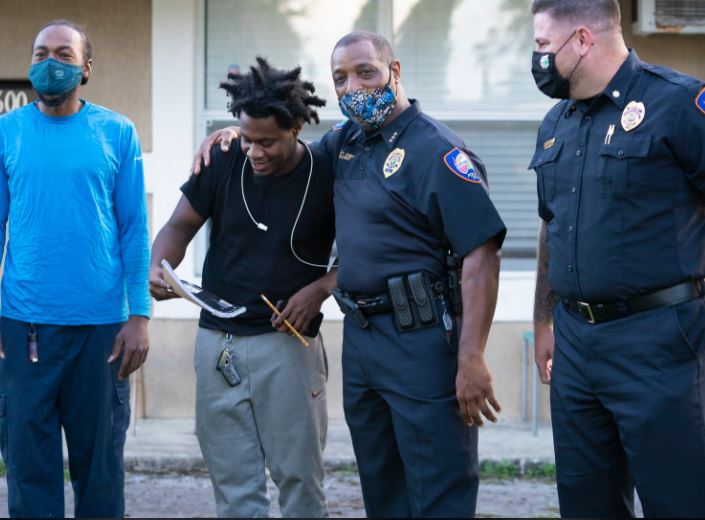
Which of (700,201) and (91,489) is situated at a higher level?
(700,201)

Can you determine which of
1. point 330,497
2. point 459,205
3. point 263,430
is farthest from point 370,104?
point 330,497

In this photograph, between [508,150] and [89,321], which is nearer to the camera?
[89,321]

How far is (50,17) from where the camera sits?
717 cm

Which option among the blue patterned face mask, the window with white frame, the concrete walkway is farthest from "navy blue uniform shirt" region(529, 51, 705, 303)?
the window with white frame

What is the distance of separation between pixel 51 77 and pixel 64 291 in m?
0.84

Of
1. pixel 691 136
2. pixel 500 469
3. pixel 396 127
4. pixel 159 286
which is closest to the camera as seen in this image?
pixel 691 136

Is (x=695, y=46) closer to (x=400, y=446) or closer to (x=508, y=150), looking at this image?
(x=508, y=150)

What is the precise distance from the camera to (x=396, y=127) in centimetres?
411

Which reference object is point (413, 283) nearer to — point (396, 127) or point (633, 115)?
point (396, 127)

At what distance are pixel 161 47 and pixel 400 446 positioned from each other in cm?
398

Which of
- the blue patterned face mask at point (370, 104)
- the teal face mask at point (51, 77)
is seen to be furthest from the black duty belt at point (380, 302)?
→ the teal face mask at point (51, 77)

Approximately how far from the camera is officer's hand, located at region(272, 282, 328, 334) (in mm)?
4277

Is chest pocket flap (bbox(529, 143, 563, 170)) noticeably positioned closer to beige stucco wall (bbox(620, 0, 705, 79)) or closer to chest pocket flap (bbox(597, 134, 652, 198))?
chest pocket flap (bbox(597, 134, 652, 198))

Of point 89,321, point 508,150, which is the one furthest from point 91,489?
point 508,150
